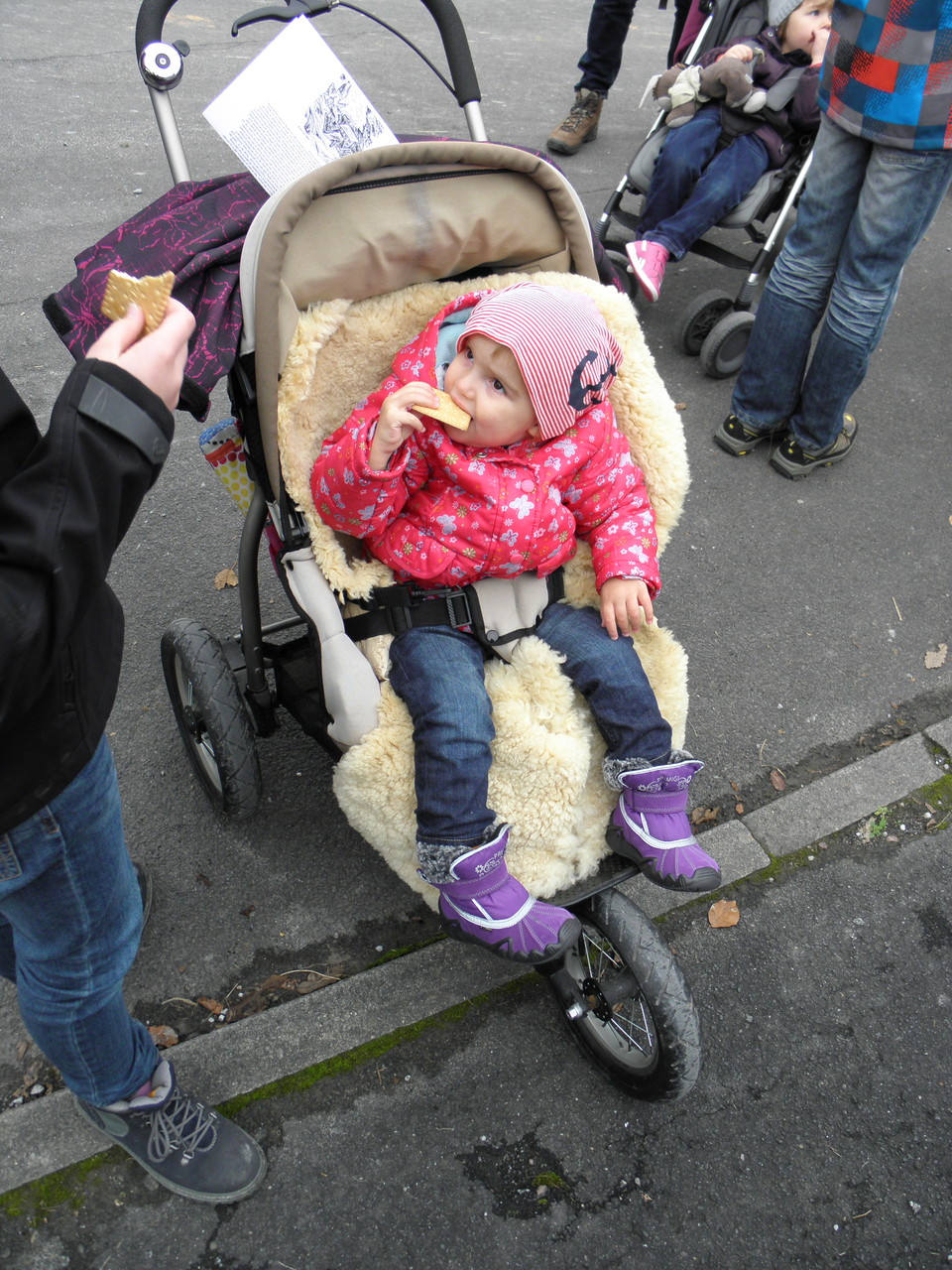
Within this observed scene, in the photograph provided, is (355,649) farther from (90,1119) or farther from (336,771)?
(90,1119)

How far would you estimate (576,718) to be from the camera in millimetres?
2080

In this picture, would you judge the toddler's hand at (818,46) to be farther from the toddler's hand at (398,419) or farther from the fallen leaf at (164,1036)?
the fallen leaf at (164,1036)

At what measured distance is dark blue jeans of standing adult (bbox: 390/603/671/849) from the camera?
1.89 m

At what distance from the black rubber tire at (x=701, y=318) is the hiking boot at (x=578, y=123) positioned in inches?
97.5

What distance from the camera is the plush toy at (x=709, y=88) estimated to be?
391 cm

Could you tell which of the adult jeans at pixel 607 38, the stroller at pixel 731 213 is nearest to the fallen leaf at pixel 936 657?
the stroller at pixel 731 213

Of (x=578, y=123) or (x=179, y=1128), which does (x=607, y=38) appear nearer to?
(x=578, y=123)

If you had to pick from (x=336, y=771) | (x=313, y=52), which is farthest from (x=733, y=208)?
(x=336, y=771)

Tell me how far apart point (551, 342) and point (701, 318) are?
277cm

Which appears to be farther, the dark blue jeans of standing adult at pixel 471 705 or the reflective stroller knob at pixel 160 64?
the reflective stroller knob at pixel 160 64

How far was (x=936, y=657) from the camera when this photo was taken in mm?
3293

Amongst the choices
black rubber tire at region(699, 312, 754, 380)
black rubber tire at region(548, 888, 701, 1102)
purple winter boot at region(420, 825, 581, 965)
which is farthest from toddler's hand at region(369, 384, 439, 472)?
black rubber tire at region(699, 312, 754, 380)

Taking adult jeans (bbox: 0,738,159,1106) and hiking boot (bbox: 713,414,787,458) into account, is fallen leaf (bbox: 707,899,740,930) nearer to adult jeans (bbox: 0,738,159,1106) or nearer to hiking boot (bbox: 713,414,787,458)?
adult jeans (bbox: 0,738,159,1106)

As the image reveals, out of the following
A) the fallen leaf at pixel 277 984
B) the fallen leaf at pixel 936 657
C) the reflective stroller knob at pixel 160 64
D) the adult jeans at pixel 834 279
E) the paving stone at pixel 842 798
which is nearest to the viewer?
the reflective stroller knob at pixel 160 64
